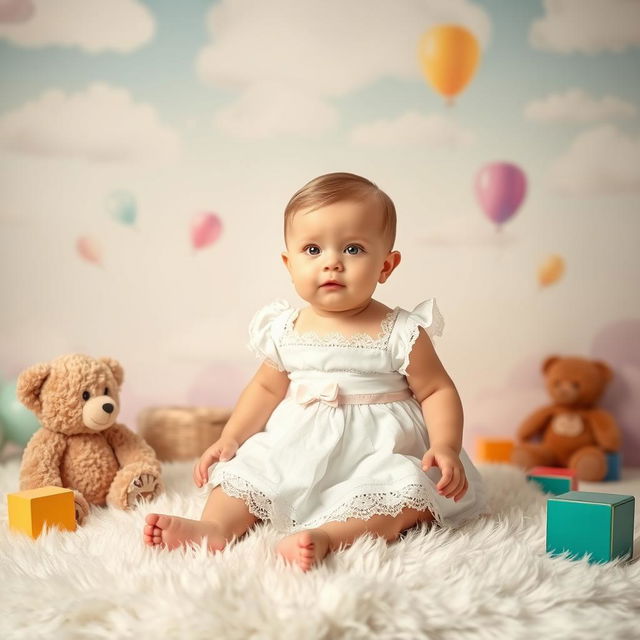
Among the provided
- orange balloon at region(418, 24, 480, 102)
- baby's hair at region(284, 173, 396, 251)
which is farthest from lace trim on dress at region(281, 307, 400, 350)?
orange balloon at region(418, 24, 480, 102)

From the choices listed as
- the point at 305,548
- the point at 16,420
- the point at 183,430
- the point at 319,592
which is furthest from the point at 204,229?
the point at 319,592

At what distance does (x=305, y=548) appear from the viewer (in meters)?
1.03

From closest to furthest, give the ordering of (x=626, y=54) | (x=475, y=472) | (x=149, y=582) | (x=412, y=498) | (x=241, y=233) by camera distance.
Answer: (x=149, y=582) < (x=412, y=498) < (x=475, y=472) < (x=626, y=54) < (x=241, y=233)

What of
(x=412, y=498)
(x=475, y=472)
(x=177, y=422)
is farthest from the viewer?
(x=177, y=422)

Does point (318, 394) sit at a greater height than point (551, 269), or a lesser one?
lesser

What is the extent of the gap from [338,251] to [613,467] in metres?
1.17

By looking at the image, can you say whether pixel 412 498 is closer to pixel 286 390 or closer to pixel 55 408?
pixel 286 390

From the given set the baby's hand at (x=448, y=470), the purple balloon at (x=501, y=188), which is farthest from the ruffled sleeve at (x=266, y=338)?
the purple balloon at (x=501, y=188)

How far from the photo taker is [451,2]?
218 cm

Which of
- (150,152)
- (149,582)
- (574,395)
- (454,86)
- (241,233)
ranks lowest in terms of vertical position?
(149,582)

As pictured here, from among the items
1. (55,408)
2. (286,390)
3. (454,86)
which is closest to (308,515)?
(286,390)

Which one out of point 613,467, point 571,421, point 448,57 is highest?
point 448,57

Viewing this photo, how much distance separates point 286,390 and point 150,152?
1.13 m

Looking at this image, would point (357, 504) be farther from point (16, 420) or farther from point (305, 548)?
point (16, 420)
